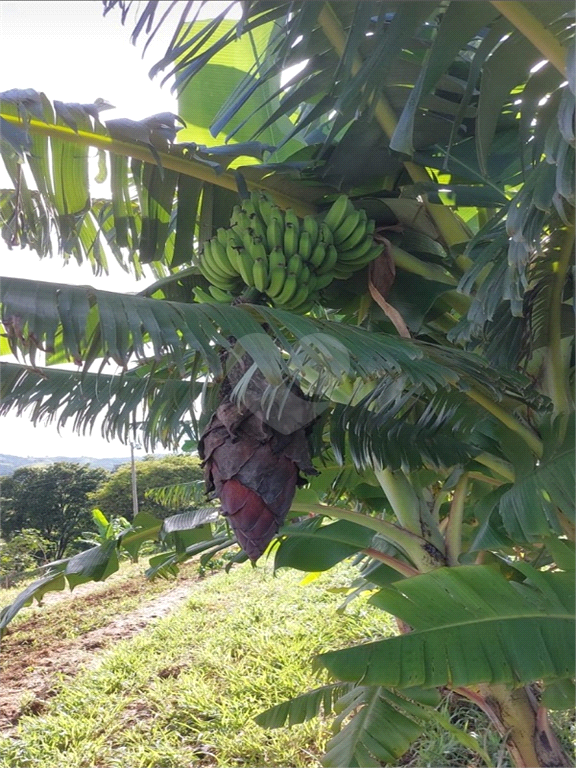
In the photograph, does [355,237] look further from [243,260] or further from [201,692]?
[201,692]

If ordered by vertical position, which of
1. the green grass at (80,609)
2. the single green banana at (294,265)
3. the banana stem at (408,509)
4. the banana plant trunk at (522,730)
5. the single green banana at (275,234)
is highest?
the single green banana at (275,234)

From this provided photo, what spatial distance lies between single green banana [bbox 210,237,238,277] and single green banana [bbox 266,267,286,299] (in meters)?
0.07

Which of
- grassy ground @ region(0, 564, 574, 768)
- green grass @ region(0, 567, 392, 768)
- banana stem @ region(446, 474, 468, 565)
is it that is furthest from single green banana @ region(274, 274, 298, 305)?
green grass @ region(0, 567, 392, 768)

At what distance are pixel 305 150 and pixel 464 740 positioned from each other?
4.19 ft

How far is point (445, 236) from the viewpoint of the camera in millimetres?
976

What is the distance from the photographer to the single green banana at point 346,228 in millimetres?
802

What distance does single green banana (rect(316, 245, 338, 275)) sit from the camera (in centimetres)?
79

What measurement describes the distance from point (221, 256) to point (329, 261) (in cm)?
17

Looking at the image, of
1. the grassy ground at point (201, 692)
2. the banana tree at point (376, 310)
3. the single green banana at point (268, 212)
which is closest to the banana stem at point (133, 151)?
the banana tree at point (376, 310)

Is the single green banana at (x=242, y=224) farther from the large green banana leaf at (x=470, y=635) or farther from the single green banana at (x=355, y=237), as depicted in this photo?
the large green banana leaf at (x=470, y=635)

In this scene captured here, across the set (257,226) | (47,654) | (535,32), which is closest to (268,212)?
(257,226)

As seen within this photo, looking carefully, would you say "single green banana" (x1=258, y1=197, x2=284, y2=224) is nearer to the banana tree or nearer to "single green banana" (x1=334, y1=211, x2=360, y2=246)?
the banana tree

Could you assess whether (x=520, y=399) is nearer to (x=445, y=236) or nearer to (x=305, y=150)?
(x=445, y=236)

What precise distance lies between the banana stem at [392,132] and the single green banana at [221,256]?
0.31m
